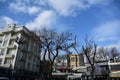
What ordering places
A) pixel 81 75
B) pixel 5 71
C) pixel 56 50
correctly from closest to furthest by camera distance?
pixel 56 50 < pixel 5 71 < pixel 81 75

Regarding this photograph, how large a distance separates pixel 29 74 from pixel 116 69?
2386 cm

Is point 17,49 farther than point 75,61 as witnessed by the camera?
No

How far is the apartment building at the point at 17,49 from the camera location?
38.3 metres

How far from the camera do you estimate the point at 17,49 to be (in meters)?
39.0

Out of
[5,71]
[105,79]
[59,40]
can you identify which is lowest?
[105,79]

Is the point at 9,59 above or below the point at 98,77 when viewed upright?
above

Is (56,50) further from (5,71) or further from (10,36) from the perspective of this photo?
(10,36)

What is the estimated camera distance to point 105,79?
114 feet

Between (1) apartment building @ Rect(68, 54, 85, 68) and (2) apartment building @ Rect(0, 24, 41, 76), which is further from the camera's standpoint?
(1) apartment building @ Rect(68, 54, 85, 68)

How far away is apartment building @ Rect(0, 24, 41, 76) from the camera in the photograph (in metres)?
38.3

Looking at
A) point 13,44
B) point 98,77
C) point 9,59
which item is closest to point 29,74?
point 9,59

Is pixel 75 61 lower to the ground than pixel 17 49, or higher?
lower

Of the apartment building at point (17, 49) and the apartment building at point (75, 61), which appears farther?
the apartment building at point (75, 61)

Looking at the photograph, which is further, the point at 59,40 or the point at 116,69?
the point at 116,69
